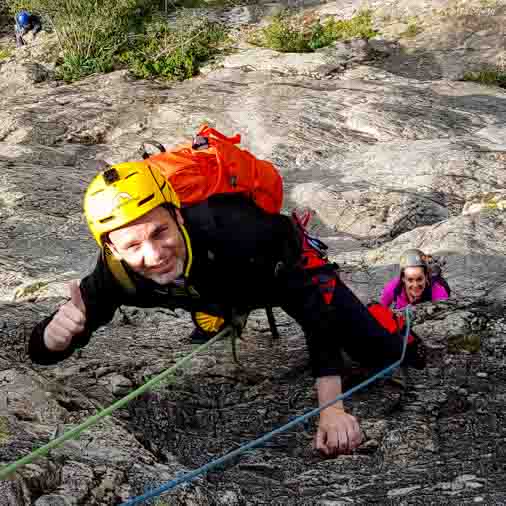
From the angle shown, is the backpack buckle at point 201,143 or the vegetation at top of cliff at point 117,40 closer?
the backpack buckle at point 201,143

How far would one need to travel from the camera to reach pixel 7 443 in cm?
Result: 339

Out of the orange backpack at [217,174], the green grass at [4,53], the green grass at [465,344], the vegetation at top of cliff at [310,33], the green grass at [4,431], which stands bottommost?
the vegetation at top of cliff at [310,33]

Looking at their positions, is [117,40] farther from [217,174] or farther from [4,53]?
[217,174]

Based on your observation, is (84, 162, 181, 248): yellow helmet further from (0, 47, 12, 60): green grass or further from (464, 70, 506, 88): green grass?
(0, 47, 12, 60): green grass

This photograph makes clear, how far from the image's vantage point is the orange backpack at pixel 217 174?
4.08 meters

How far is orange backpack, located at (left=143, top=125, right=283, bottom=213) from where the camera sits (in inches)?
161

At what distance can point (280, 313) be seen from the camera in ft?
21.0

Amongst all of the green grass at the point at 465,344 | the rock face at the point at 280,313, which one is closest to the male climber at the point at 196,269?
the rock face at the point at 280,313

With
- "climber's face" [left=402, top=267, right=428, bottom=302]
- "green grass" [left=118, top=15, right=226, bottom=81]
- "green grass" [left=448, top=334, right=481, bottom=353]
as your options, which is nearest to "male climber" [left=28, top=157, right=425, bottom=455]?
"green grass" [left=448, top=334, right=481, bottom=353]

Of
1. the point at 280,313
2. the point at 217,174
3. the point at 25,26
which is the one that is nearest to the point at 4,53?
the point at 25,26

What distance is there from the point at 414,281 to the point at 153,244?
3494 mm

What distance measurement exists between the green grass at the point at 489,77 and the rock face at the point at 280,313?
24.1 inches

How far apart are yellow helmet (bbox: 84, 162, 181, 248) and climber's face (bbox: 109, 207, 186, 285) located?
59 mm

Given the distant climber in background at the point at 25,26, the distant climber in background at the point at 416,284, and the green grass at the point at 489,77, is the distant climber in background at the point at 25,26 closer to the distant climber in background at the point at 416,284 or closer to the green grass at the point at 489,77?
the green grass at the point at 489,77
